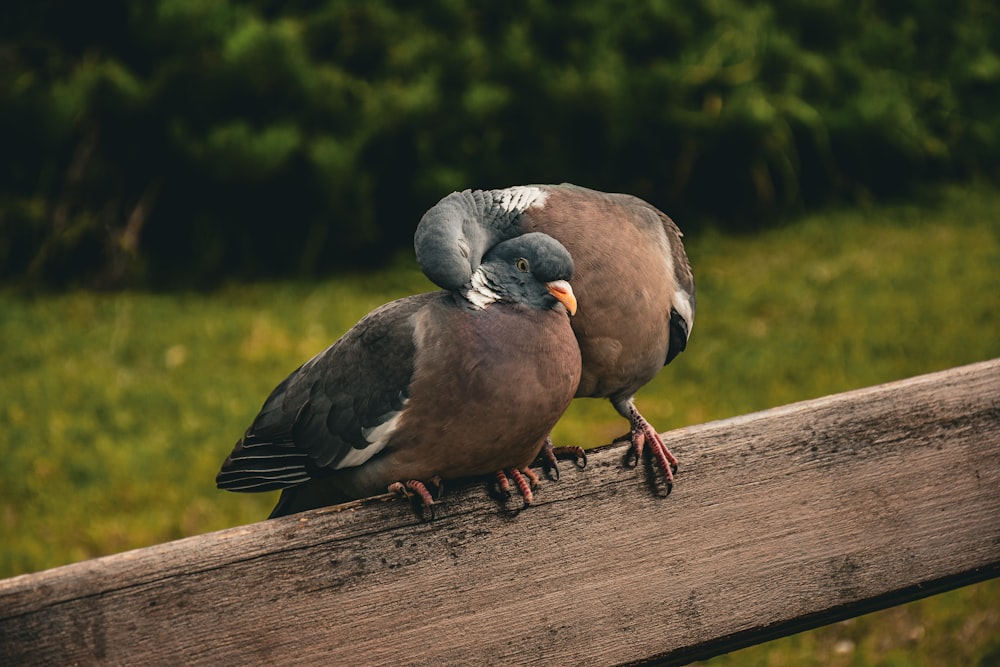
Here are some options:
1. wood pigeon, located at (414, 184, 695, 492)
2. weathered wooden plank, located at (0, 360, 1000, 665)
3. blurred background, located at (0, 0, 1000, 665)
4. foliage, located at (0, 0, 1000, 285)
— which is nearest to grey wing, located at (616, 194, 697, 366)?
wood pigeon, located at (414, 184, 695, 492)

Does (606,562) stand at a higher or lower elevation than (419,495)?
lower

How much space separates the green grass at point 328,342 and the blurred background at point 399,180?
21 millimetres

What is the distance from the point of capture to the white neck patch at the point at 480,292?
1.65 meters

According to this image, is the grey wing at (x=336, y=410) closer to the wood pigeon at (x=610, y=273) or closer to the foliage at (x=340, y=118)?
the wood pigeon at (x=610, y=273)

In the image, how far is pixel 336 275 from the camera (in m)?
5.93

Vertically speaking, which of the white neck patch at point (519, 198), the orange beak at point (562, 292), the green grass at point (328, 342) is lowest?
the green grass at point (328, 342)

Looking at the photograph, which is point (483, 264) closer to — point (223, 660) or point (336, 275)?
point (223, 660)

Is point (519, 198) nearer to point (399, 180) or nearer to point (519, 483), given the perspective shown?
point (519, 483)

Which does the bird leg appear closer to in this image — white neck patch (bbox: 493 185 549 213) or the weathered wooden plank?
the weathered wooden plank

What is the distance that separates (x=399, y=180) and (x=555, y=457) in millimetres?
→ 4317

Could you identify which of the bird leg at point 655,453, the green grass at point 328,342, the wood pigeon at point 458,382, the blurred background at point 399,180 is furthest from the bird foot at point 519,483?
the blurred background at point 399,180

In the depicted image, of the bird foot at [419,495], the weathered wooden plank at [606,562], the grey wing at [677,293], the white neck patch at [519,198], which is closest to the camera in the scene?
the weathered wooden plank at [606,562]

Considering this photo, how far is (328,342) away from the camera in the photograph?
192 inches

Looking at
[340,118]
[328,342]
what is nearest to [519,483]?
[328,342]
